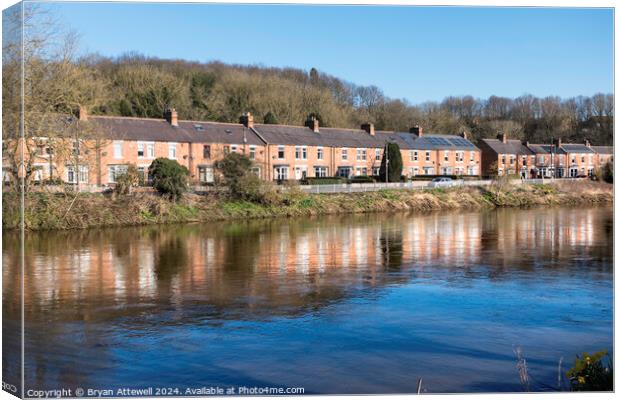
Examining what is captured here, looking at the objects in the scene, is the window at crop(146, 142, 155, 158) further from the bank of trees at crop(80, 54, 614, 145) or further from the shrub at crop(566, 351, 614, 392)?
the shrub at crop(566, 351, 614, 392)

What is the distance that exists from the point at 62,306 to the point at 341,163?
142ft

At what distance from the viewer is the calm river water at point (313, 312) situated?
8344 millimetres

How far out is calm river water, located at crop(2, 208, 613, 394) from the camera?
8344mm

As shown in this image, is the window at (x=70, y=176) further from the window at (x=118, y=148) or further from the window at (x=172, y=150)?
the window at (x=172, y=150)

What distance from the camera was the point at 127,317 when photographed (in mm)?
11570

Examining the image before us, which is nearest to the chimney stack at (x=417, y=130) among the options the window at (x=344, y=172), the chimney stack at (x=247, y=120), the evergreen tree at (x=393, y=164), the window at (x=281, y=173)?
the evergreen tree at (x=393, y=164)

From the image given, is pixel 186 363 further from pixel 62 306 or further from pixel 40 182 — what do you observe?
pixel 40 182

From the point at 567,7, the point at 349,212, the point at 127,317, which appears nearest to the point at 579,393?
the point at 567,7

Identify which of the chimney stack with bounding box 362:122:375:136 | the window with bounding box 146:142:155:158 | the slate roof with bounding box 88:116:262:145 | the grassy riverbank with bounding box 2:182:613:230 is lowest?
the grassy riverbank with bounding box 2:182:613:230

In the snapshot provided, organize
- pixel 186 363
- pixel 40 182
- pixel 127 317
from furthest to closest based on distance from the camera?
pixel 40 182
pixel 127 317
pixel 186 363

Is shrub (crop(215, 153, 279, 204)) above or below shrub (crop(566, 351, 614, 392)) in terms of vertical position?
above

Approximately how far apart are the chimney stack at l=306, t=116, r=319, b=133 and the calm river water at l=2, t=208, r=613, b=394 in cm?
3121

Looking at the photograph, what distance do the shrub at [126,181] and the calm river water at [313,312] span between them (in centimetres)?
1001

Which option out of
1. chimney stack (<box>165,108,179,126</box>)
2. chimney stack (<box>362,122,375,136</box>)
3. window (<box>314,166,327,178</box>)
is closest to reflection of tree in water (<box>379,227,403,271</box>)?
chimney stack (<box>165,108,179,126</box>)
